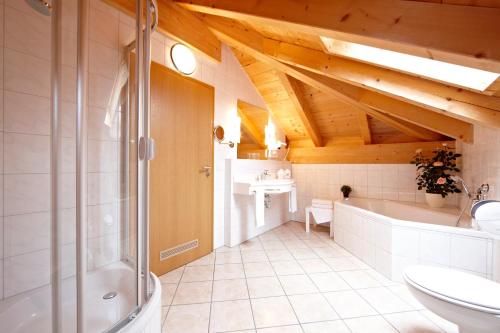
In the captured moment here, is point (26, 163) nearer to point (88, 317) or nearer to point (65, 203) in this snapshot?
point (65, 203)

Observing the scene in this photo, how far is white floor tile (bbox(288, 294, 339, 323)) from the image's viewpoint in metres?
1.44

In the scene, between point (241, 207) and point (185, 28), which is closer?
point (185, 28)

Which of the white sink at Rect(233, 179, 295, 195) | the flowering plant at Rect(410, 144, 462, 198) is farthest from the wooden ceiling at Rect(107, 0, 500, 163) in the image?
the white sink at Rect(233, 179, 295, 195)

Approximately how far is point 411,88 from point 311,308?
1.85 meters

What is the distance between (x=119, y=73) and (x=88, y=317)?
1.43 meters

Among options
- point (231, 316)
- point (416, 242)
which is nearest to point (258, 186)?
point (231, 316)

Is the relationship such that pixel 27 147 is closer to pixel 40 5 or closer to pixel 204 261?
pixel 40 5

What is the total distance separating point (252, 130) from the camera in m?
3.75

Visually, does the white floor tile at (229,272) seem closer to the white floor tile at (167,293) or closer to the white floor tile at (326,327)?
the white floor tile at (167,293)

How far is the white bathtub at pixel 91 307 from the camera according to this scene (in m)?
0.89

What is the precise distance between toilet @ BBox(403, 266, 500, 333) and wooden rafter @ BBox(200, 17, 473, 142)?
A: 153 centimetres

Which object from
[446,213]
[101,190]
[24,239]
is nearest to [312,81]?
[446,213]

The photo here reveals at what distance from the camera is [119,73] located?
1474mm

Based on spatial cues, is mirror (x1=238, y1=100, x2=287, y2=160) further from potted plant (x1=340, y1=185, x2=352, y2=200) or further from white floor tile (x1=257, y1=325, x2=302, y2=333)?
white floor tile (x1=257, y1=325, x2=302, y2=333)
